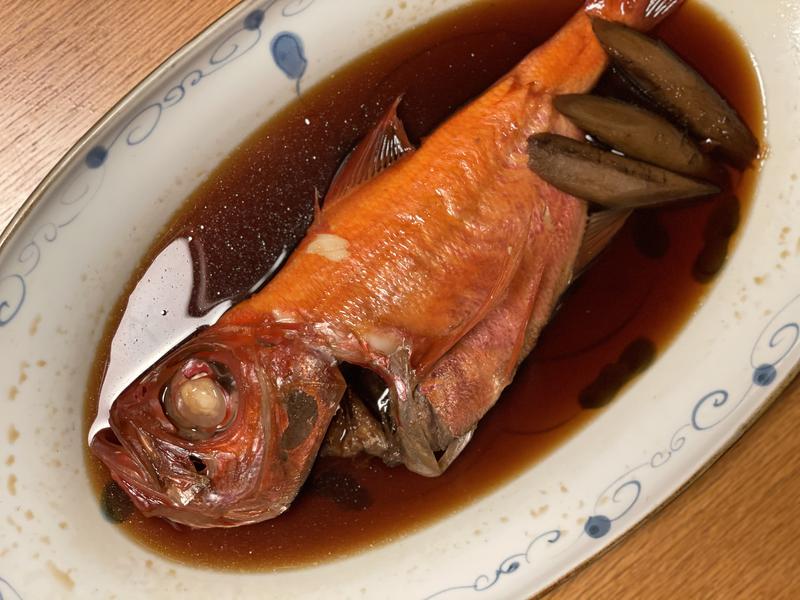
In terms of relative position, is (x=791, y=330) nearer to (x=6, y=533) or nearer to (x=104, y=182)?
(x=104, y=182)

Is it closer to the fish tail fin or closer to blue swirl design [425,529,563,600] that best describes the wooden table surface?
blue swirl design [425,529,563,600]

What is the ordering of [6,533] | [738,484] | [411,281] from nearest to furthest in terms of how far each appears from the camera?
[411,281], [6,533], [738,484]

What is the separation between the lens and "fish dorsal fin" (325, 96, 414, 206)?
56.4 inches

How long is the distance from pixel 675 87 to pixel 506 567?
47.0 inches

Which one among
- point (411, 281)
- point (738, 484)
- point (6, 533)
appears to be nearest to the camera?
point (411, 281)

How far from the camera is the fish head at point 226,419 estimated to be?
1247mm

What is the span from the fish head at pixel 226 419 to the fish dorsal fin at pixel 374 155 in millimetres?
366

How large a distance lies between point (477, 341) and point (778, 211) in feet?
2.69

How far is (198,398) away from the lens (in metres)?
1.23

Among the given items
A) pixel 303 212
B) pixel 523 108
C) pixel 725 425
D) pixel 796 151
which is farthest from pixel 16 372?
pixel 796 151

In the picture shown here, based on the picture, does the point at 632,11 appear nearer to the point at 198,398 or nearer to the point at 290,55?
the point at 290,55

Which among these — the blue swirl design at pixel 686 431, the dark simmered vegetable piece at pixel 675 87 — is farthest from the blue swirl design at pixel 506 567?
the dark simmered vegetable piece at pixel 675 87

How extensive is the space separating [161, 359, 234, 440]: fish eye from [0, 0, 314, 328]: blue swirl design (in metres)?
0.46

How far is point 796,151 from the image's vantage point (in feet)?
4.96
